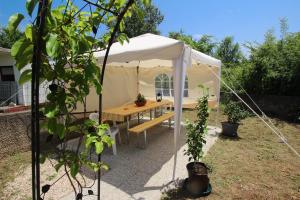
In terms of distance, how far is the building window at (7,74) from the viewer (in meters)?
8.49

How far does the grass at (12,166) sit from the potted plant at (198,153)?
256 cm

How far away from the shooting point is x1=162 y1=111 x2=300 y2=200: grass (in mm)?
3018

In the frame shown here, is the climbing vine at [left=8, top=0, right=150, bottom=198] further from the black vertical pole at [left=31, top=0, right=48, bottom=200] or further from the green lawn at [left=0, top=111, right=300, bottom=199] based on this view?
the green lawn at [left=0, top=111, right=300, bottom=199]

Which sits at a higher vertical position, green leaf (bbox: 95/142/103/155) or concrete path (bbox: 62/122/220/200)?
green leaf (bbox: 95/142/103/155)

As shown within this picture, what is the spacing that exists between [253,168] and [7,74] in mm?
9056

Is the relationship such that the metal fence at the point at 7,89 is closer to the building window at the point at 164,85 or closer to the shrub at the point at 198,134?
the building window at the point at 164,85

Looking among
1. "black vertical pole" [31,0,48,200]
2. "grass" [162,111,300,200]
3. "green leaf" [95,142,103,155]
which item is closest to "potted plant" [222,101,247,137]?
"grass" [162,111,300,200]

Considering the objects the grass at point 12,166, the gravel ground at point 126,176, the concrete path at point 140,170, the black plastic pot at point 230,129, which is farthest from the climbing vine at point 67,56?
the black plastic pot at point 230,129

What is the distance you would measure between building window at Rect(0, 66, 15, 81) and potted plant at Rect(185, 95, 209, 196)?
8097mm

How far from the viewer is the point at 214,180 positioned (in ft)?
10.9

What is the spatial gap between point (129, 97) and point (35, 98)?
22.5 feet

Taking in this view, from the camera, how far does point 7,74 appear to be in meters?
8.59

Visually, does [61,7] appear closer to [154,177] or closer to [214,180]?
[154,177]

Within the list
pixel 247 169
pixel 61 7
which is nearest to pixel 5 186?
pixel 61 7
